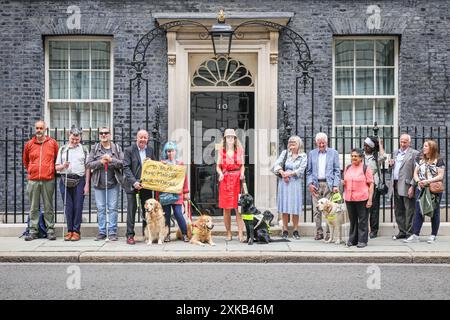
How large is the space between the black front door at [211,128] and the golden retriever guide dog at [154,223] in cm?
284

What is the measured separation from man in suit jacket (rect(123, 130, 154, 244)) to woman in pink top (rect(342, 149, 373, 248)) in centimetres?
313

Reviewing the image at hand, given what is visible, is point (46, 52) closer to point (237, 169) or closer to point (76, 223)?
point (76, 223)

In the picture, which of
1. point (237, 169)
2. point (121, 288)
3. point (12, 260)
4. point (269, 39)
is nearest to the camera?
point (121, 288)

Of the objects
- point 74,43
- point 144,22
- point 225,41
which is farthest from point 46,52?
point 225,41

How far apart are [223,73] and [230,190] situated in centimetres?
357

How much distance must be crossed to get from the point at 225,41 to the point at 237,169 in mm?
2648

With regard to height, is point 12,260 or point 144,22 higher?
point 144,22

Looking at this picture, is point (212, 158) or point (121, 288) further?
point (212, 158)

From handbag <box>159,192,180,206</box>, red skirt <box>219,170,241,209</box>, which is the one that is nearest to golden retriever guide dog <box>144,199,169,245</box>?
handbag <box>159,192,180,206</box>

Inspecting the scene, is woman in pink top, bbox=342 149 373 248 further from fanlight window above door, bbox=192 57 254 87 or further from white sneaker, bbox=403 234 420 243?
fanlight window above door, bbox=192 57 254 87

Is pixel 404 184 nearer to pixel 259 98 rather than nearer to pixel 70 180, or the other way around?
pixel 259 98

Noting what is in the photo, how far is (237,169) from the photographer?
1095 cm

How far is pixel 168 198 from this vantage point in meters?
10.8

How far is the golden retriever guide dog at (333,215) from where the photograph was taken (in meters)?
10.6
